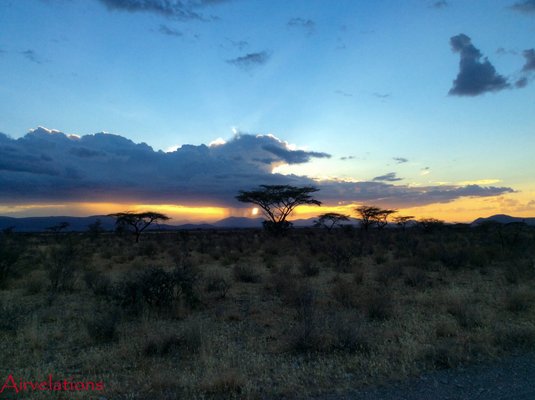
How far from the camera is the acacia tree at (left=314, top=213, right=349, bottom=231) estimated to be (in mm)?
68938

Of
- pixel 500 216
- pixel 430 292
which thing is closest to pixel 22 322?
pixel 430 292

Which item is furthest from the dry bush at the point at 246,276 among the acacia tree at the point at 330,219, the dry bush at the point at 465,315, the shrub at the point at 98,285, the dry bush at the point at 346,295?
the acacia tree at the point at 330,219

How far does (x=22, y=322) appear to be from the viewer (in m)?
9.27

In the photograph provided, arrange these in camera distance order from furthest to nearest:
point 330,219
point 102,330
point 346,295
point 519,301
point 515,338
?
point 330,219 → point 346,295 → point 519,301 → point 102,330 → point 515,338

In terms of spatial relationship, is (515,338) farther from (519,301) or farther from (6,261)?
(6,261)

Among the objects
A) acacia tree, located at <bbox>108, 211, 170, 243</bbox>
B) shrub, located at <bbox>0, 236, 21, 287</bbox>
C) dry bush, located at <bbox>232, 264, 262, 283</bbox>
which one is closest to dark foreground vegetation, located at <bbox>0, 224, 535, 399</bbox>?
shrub, located at <bbox>0, 236, 21, 287</bbox>

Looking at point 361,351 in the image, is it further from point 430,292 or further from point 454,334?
point 430,292

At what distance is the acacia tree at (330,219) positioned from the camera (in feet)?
226

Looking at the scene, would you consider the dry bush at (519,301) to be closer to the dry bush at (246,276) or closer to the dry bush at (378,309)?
the dry bush at (378,309)

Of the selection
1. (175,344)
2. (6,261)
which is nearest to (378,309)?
(175,344)

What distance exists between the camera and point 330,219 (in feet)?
231

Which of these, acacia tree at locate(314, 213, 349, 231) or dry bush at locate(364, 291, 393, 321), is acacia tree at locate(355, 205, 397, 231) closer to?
acacia tree at locate(314, 213, 349, 231)

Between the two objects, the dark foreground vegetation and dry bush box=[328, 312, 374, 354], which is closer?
the dark foreground vegetation

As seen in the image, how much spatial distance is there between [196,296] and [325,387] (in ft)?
21.7
